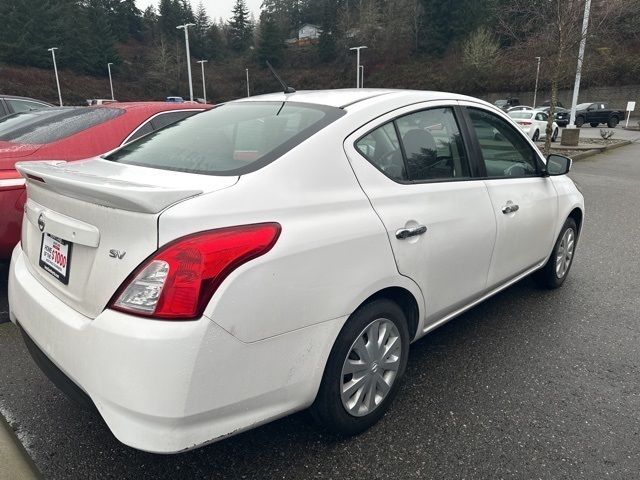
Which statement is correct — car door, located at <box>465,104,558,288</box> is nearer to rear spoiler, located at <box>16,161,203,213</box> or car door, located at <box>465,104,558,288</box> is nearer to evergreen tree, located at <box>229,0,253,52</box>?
rear spoiler, located at <box>16,161,203,213</box>

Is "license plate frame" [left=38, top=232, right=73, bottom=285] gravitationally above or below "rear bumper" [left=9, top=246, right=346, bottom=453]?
above

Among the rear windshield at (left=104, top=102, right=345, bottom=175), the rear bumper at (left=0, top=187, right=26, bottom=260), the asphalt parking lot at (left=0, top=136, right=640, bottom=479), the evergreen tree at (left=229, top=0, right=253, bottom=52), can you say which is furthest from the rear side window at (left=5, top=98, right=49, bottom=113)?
the evergreen tree at (left=229, top=0, right=253, bottom=52)

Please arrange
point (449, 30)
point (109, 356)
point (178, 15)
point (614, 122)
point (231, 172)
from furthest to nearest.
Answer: point (178, 15) → point (449, 30) → point (614, 122) → point (231, 172) → point (109, 356)

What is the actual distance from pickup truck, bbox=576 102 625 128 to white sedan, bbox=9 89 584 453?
35.4 m

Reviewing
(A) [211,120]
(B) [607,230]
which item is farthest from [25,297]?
(B) [607,230]

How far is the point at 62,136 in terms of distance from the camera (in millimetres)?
3865

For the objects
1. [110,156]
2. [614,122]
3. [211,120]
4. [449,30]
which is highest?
[449,30]

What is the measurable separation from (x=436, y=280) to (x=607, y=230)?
4766 mm

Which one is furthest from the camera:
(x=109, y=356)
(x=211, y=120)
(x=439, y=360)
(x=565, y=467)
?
(x=439, y=360)

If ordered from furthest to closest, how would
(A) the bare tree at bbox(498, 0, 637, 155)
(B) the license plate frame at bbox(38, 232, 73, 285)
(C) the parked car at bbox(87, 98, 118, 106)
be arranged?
(A) the bare tree at bbox(498, 0, 637, 155)
(C) the parked car at bbox(87, 98, 118, 106)
(B) the license plate frame at bbox(38, 232, 73, 285)

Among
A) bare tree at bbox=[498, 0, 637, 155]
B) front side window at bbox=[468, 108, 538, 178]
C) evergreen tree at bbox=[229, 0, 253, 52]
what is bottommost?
front side window at bbox=[468, 108, 538, 178]

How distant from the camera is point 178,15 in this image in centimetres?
8431

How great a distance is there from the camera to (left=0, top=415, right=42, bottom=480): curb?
194 cm

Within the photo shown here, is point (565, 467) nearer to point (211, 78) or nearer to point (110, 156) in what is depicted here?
point (110, 156)
